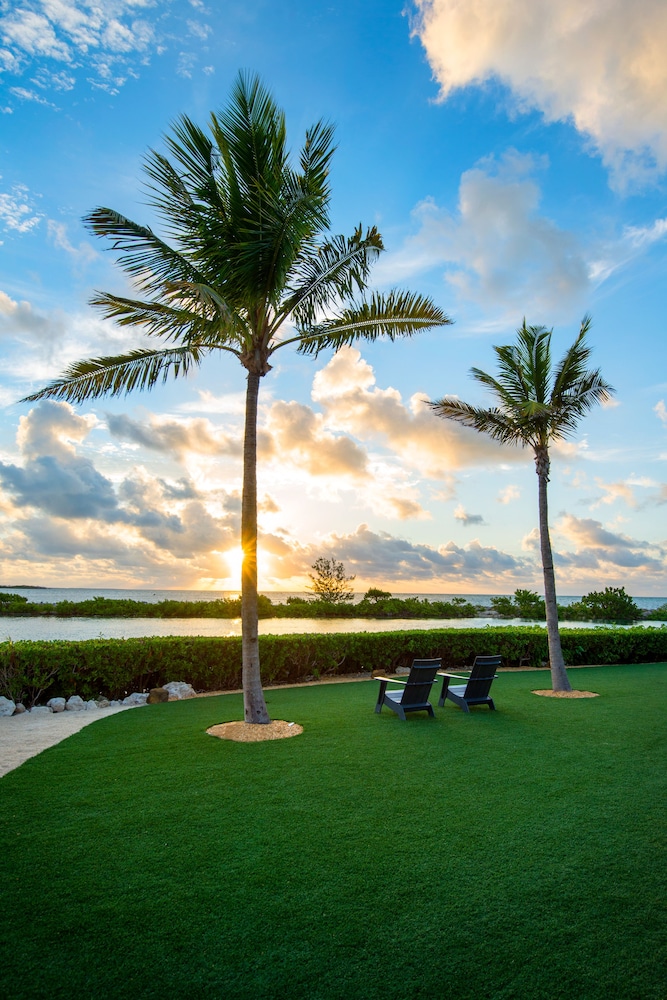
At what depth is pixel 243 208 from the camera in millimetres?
8156

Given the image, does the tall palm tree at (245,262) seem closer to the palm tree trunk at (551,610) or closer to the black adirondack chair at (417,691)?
the black adirondack chair at (417,691)

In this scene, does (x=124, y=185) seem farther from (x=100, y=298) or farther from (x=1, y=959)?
(x=1, y=959)

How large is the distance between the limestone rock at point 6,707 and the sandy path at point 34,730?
13cm

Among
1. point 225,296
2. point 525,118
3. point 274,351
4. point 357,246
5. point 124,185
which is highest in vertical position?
point 525,118

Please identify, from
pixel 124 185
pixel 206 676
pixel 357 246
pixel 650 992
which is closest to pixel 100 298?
pixel 124 185

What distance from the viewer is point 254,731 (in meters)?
7.73

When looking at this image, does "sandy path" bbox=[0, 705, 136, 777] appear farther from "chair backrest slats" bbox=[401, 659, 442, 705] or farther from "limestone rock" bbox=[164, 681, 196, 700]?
"chair backrest slats" bbox=[401, 659, 442, 705]

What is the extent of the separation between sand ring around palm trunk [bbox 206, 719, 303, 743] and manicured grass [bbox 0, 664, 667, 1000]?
0.35 metres

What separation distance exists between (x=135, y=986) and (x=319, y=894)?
1.16 metres

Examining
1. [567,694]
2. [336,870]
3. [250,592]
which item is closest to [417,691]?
[250,592]

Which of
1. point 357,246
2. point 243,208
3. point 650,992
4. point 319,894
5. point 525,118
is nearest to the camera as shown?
point 650,992

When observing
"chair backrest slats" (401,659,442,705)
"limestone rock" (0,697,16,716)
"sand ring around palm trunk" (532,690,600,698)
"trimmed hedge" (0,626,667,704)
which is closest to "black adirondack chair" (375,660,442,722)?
"chair backrest slats" (401,659,442,705)

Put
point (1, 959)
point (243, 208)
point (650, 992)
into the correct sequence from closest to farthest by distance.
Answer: point (650, 992) < point (1, 959) < point (243, 208)

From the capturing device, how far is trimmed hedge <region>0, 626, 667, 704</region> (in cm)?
1028
